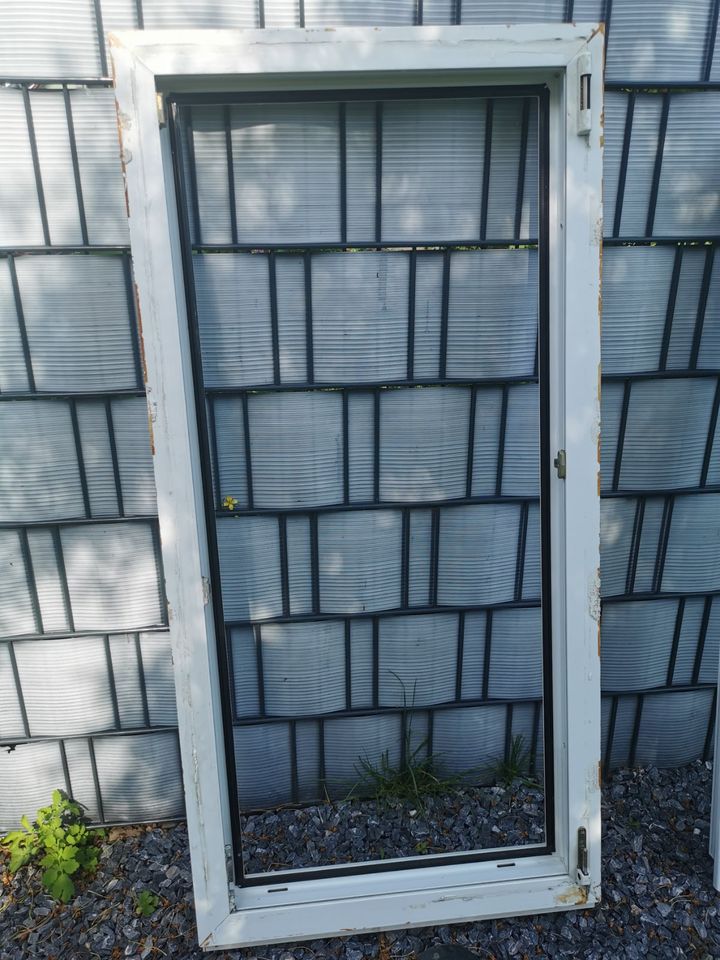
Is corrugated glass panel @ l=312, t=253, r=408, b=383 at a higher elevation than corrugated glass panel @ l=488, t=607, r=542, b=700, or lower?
higher

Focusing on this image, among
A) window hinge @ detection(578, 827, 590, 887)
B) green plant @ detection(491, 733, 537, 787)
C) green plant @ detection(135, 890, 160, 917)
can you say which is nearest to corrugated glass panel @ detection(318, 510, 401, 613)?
green plant @ detection(491, 733, 537, 787)

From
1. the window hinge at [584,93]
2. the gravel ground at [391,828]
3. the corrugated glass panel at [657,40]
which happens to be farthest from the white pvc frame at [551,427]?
the corrugated glass panel at [657,40]

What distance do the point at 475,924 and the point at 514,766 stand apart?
49 cm

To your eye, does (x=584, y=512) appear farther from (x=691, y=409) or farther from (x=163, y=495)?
(x=163, y=495)

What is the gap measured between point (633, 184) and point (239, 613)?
1.53 metres

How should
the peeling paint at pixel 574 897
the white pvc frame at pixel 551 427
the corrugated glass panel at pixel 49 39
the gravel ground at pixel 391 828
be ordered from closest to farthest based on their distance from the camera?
the white pvc frame at pixel 551 427, the corrugated glass panel at pixel 49 39, the peeling paint at pixel 574 897, the gravel ground at pixel 391 828

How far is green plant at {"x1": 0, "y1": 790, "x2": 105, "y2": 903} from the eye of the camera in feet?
6.00

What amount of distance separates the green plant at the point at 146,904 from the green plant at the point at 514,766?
104 cm

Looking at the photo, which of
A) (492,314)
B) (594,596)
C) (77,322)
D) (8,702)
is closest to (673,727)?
(594,596)

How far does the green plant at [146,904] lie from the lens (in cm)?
180

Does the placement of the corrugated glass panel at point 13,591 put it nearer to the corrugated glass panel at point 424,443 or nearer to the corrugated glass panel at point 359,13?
the corrugated glass panel at point 424,443

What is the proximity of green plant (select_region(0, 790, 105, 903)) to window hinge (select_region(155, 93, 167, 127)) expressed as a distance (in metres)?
1.80

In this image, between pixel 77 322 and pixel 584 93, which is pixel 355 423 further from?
pixel 584 93

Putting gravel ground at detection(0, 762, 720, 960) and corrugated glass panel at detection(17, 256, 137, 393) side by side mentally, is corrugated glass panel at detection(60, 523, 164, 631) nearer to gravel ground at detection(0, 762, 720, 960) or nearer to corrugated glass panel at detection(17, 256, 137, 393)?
corrugated glass panel at detection(17, 256, 137, 393)
